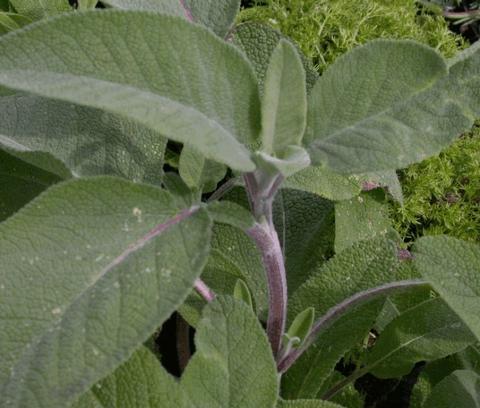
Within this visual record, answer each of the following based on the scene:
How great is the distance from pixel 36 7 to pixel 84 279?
708mm

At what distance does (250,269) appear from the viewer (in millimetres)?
1083

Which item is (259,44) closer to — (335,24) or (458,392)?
(335,24)

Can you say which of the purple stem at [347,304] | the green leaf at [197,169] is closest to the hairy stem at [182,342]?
the purple stem at [347,304]

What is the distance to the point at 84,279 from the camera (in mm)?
624

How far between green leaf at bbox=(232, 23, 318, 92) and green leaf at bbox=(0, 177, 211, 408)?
18.4 inches

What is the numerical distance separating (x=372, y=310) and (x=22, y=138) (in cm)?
54

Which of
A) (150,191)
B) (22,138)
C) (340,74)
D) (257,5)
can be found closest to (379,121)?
(340,74)

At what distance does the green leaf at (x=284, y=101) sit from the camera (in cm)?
70

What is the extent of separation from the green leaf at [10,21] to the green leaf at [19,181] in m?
0.23

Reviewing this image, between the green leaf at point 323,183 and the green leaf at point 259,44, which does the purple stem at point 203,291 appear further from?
the green leaf at point 259,44

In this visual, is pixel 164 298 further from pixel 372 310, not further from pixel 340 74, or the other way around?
pixel 372 310

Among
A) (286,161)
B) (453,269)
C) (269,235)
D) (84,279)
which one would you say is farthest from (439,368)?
(84,279)

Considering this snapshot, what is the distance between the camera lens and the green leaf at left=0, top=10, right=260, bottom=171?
1.96ft

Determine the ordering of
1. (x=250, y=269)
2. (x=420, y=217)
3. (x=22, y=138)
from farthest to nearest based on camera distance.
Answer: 1. (x=420, y=217)
2. (x=250, y=269)
3. (x=22, y=138)
